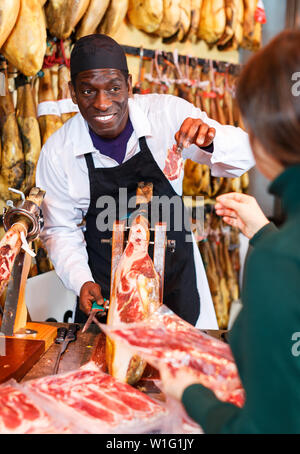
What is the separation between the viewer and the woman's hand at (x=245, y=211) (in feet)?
5.19

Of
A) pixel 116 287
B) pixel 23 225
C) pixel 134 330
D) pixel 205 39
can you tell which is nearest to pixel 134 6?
pixel 205 39

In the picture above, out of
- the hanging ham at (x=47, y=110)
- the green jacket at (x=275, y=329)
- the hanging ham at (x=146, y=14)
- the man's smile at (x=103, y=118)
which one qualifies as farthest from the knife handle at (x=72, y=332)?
the hanging ham at (x=146, y=14)

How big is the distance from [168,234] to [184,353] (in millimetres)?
1368

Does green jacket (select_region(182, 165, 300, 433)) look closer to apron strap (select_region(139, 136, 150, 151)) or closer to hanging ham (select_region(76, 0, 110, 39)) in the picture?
apron strap (select_region(139, 136, 150, 151))

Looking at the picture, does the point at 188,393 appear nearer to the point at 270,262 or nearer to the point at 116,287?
the point at 270,262

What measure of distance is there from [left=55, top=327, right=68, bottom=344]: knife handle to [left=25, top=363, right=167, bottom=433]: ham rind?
0.50 meters

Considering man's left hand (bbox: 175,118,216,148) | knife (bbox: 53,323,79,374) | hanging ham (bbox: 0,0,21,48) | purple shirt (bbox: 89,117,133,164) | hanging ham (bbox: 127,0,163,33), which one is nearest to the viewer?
knife (bbox: 53,323,79,374)

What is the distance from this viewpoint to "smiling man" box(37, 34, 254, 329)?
90.2 inches

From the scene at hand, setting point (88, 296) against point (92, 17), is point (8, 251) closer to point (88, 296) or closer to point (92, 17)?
point (88, 296)

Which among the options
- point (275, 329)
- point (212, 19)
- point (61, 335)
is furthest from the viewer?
point (212, 19)

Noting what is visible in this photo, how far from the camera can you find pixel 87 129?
250cm

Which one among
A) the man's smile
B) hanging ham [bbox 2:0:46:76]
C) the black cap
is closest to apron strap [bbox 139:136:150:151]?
the man's smile

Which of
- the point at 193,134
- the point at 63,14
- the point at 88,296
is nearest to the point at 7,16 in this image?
the point at 63,14

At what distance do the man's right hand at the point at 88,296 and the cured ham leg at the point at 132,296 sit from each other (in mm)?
202
